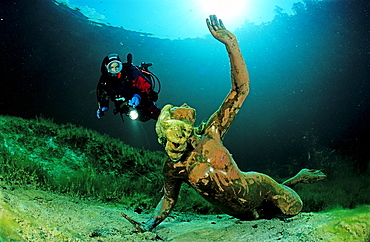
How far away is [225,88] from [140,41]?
3450 centimetres

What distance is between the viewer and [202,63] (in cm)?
4856

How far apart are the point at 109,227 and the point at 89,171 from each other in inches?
151

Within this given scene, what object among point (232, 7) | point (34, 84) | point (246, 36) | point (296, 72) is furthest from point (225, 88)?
point (34, 84)

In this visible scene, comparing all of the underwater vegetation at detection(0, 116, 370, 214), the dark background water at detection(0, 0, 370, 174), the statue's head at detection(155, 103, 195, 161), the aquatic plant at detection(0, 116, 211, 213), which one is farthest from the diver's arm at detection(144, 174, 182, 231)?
the dark background water at detection(0, 0, 370, 174)

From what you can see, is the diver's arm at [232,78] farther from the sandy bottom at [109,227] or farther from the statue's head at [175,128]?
the sandy bottom at [109,227]

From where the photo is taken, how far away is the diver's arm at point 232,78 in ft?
7.48

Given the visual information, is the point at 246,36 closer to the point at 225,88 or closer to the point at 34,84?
the point at 225,88

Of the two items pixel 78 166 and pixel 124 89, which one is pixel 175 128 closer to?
pixel 124 89

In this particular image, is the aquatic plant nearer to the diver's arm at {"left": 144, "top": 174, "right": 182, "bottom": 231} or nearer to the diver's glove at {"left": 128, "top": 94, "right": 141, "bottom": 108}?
the diver's arm at {"left": 144, "top": 174, "right": 182, "bottom": 231}

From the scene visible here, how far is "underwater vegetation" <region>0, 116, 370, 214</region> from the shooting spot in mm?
3777

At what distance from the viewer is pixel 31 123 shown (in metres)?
7.41

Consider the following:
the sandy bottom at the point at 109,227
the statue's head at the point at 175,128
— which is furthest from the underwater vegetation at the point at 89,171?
the statue's head at the point at 175,128

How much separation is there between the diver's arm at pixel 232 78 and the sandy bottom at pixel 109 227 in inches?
44.9

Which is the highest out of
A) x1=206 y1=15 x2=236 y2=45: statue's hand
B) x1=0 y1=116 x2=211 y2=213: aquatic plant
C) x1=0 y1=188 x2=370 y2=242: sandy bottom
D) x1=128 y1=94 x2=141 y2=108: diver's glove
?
x1=206 y1=15 x2=236 y2=45: statue's hand
